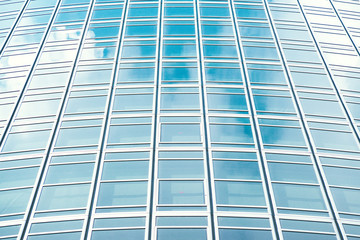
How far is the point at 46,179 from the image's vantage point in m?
15.7

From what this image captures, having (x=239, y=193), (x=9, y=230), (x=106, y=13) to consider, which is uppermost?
(x=106, y=13)

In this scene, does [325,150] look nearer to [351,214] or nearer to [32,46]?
[351,214]

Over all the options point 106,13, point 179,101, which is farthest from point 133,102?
point 106,13

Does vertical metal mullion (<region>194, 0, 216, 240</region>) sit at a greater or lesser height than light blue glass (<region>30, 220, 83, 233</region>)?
greater

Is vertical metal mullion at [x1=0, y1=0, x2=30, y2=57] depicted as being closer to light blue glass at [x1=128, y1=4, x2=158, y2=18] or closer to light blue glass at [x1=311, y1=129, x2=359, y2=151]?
light blue glass at [x1=128, y1=4, x2=158, y2=18]

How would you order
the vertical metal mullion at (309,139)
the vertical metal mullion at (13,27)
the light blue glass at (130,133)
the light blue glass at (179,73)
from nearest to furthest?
the vertical metal mullion at (309,139) → the light blue glass at (130,133) → the light blue glass at (179,73) → the vertical metal mullion at (13,27)

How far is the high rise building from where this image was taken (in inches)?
561

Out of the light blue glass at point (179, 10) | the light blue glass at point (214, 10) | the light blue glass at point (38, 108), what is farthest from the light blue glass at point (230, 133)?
the light blue glass at point (179, 10)

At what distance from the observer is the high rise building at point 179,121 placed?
46.8 feet

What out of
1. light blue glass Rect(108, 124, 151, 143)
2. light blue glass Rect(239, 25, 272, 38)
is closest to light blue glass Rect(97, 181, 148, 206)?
light blue glass Rect(108, 124, 151, 143)

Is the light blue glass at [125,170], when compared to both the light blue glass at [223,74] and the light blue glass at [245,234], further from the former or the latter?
the light blue glass at [223,74]

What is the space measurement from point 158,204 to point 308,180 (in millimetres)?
7047

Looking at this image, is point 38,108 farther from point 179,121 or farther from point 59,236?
point 59,236

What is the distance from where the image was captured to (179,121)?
17.9 m
